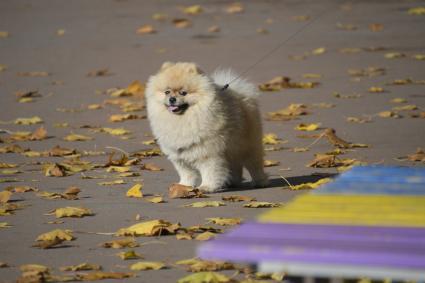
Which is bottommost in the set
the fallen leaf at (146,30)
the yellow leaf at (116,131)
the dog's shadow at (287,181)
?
the dog's shadow at (287,181)

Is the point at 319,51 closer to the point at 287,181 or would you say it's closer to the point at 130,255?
the point at 287,181

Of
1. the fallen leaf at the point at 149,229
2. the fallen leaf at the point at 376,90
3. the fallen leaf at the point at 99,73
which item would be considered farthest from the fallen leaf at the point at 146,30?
the fallen leaf at the point at 149,229

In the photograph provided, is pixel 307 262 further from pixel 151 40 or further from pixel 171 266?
pixel 151 40

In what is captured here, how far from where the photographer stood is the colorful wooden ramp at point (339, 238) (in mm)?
3818

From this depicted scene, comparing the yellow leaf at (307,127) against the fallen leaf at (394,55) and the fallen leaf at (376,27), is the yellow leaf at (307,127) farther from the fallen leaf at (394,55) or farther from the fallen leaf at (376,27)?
the fallen leaf at (376,27)

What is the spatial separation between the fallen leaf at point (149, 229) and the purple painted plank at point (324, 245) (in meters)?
3.17

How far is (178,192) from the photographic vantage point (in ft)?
29.4

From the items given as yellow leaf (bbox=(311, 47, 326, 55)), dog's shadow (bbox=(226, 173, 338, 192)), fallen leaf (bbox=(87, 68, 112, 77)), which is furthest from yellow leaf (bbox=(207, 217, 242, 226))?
yellow leaf (bbox=(311, 47, 326, 55))

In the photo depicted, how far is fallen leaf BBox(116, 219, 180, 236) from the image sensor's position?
748 centimetres

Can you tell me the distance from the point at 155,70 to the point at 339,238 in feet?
44.1

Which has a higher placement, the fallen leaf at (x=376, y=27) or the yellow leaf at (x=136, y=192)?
the fallen leaf at (x=376, y=27)

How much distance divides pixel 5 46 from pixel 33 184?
11.9 meters

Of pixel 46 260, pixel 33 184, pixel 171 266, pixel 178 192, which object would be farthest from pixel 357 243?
pixel 33 184

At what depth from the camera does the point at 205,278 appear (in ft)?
19.7
